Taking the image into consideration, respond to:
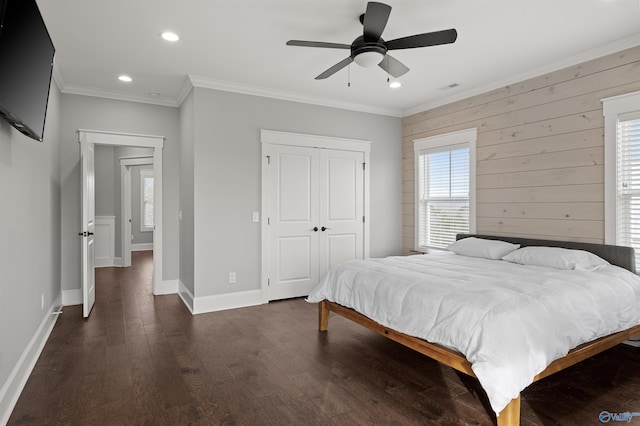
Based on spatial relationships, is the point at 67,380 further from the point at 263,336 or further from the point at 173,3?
the point at 173,3

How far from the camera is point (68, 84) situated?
4.53 meters

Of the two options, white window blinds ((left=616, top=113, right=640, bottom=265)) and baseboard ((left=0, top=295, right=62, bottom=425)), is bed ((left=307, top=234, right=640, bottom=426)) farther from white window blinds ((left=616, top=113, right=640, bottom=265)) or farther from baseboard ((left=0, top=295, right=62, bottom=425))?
baseboard ((left=0, top=295, right=62, bottom=425))

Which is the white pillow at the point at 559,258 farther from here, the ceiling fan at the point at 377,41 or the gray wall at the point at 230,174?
the gray wall at the point at 230,174

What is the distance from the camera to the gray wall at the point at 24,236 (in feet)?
7.70

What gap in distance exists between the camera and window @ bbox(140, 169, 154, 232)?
10.5 m

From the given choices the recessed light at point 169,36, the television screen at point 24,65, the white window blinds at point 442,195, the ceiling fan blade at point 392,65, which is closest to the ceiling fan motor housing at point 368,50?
the ceiling fan blade at point 392,65

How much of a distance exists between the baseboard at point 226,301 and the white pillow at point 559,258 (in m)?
2.91

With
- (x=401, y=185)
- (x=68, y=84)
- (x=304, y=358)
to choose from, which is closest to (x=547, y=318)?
(x=304, y=358)

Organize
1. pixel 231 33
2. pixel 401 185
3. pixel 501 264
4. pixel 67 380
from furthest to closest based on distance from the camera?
pixel 401 185, pixel 501 264, pixel 231 33, pixel 67 380

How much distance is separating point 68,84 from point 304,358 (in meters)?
4.17

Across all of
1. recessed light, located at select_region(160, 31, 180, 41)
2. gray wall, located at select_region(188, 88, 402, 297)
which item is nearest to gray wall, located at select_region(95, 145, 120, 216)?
gray wall, located at select_region(188, 88, 402, 297)

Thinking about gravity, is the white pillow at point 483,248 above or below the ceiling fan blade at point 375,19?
below

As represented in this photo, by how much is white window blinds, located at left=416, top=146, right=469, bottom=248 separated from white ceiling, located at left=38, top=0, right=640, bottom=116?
33.6 inches
